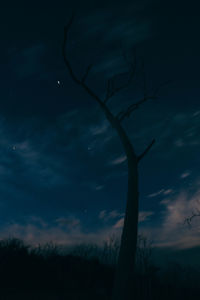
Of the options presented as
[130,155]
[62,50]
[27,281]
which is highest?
[62,50]

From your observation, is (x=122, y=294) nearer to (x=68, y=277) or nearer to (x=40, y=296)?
(x=40, y=296)

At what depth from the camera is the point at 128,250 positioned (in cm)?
622

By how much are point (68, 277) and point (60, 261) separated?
1.19 meters

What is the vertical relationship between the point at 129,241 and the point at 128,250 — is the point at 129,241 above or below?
above

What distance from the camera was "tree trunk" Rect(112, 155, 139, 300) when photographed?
18.9 ft

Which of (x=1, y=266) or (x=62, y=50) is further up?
(x=62, y=50)

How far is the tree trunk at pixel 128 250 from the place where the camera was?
5.77 metres

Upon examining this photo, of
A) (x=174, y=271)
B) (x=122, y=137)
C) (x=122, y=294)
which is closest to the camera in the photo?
(x=122, y=294)

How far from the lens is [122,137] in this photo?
897 cm

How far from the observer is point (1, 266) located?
9547 mm

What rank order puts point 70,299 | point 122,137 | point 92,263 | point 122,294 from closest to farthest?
point 122,294 < point 70,299 < point 122,137 < point 92,263

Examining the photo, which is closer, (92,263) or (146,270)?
(146,270)

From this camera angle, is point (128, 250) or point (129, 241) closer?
point (128, 250)

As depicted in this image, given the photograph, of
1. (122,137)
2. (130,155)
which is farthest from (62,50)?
(130,155)
